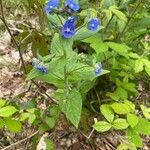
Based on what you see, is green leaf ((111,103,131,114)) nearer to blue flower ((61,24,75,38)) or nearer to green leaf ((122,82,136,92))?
green leaf ((122,82,136,92))

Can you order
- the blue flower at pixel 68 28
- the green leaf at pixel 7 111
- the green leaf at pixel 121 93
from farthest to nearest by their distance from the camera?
the green leaf at pixel 121 93, the green leaf at pixel 7 111, the blue flower at pixel 68 28

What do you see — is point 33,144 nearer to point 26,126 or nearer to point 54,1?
point 26,126

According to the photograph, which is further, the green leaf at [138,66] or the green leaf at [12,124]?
the green leaf at [138,66]

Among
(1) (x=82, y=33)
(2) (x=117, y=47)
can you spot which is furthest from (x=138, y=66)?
(1) (x=82, y=33)

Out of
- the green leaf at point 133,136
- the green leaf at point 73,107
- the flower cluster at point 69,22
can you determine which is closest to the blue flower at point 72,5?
the flower cluster at point 69,22

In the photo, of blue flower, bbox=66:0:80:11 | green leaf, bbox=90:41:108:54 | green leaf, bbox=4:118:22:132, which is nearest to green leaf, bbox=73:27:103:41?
blue flower, bbox=66:0:80:11

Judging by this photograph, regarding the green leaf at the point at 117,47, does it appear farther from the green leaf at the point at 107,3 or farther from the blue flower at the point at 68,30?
the blue flower at the point at 68,30

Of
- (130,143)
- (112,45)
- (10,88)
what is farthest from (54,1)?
(10,88)

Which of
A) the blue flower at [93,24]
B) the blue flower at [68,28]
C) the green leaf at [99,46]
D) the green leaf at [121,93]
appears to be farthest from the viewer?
the green leaf at [121,93]
